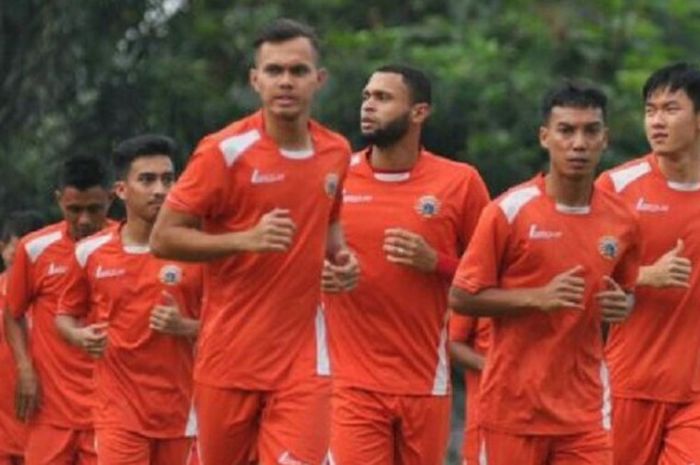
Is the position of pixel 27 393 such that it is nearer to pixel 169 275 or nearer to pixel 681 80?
pixel 169 275

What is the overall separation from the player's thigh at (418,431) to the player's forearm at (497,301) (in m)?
1.34

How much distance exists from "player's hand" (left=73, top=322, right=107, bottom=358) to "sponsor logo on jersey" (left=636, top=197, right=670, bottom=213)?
3.07 meters

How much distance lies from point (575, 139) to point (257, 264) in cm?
177

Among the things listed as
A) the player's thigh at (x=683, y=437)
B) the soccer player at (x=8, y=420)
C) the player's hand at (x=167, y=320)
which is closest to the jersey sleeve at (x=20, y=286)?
the soccer player at (x=8, y=420)

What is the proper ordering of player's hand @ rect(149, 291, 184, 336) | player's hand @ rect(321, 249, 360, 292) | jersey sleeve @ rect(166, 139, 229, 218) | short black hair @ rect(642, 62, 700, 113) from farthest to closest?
1. player's hand @ rect(149, 291, 184, 336)
2. short black hair @ rect(642, 62, 700, 113)
3. player's hand @ rect(321, 249, 360, 292)
4. jersey sleeve @ rect(166, 139, 229, 218)

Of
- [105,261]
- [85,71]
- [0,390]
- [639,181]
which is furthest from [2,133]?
[639,181]

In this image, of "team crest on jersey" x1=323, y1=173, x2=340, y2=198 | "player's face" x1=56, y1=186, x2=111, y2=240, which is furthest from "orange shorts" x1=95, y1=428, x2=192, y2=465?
"team crest on jersey" x1=323, y1=173, x2=340, y2=198

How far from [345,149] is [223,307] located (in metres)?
0.99

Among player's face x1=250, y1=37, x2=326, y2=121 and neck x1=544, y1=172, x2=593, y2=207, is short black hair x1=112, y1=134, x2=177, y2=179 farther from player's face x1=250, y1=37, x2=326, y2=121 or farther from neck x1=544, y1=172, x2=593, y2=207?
neck x1=544, y1=172, x2=593, y2=207

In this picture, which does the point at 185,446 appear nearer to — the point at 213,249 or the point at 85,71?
the point at 213,249

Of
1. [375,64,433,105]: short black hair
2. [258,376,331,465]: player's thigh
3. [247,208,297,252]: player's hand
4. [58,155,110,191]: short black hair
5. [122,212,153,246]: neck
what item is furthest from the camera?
[58,155,110,191]: short black hair

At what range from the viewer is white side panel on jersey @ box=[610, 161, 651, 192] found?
15023 millimetres

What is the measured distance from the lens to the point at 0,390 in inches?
769

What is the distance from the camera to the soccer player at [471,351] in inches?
638
